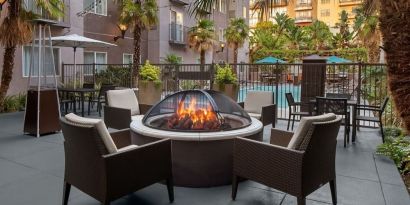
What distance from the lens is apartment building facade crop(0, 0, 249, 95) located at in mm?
11711

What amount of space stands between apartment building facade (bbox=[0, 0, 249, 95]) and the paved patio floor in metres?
5.11

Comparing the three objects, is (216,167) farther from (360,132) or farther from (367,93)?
(367,93)

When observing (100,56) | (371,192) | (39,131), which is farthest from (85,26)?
(371,192)

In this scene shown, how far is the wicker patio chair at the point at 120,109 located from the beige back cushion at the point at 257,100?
7.51 ft

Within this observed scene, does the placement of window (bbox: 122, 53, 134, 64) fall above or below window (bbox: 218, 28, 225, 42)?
below

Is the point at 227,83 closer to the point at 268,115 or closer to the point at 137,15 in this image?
the point at 268,115

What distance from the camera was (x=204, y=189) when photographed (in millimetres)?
3873

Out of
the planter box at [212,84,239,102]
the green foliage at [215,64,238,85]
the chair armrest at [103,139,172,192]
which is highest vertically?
the green foliage at [215,64,238,85]

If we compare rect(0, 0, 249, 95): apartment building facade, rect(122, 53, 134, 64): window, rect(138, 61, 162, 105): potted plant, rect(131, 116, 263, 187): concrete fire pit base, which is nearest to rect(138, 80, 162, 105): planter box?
rect(138, 61, 162, 105): potted plant

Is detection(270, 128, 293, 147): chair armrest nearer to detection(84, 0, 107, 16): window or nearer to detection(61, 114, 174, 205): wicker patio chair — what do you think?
detection(61, 114, 174, 205): wicker patio chair

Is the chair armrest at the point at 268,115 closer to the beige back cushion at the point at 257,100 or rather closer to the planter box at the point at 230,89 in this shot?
the beige back cushion at the point at 257,100

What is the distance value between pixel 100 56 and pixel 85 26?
5.35 ft

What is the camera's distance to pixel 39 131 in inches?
258

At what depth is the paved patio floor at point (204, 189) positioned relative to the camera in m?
3.53
